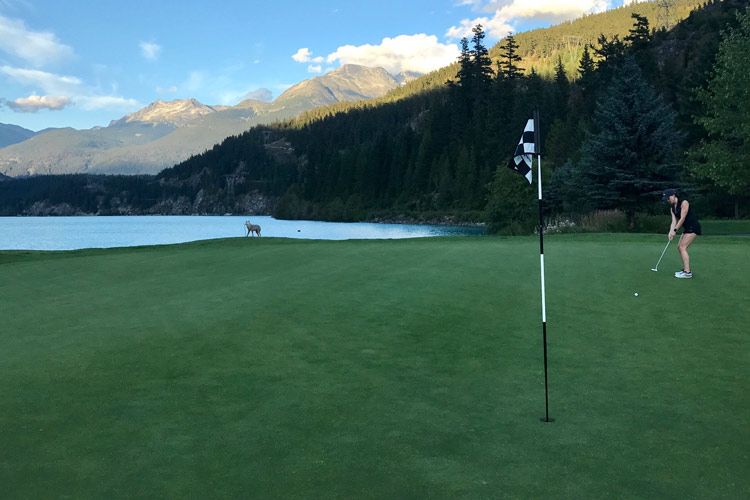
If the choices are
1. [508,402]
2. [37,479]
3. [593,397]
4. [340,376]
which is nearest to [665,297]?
[593,397]

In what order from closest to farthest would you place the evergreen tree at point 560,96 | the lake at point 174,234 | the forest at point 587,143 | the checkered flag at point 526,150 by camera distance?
the checkered flag at point 526,150, the forest at point 587,143, the lake at point 174,234, the evergreen tree at point 560,96

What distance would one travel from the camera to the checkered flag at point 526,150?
297 inches

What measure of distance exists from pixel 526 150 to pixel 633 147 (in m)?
40.1

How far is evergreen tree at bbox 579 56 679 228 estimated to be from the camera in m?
42.0

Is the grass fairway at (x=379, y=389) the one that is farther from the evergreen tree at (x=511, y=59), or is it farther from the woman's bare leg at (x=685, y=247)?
the evergreen tree at (x=511, y=59)

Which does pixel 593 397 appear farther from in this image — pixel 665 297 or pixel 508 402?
pixel 665 297

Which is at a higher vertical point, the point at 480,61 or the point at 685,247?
the point at 480,61

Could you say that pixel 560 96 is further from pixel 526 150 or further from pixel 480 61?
pixel 526 150

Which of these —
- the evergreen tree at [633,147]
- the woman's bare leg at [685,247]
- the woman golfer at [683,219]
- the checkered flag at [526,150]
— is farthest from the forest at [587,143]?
the checkered flag at [526,150]

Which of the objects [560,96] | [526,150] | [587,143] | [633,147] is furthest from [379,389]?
[560,96]

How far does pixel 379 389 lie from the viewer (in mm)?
7078

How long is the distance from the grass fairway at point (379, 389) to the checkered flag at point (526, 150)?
111 inches

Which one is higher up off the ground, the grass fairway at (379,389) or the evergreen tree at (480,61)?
the evergreen tree at (480,61)

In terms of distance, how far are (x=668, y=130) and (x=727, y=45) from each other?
22.6ft
